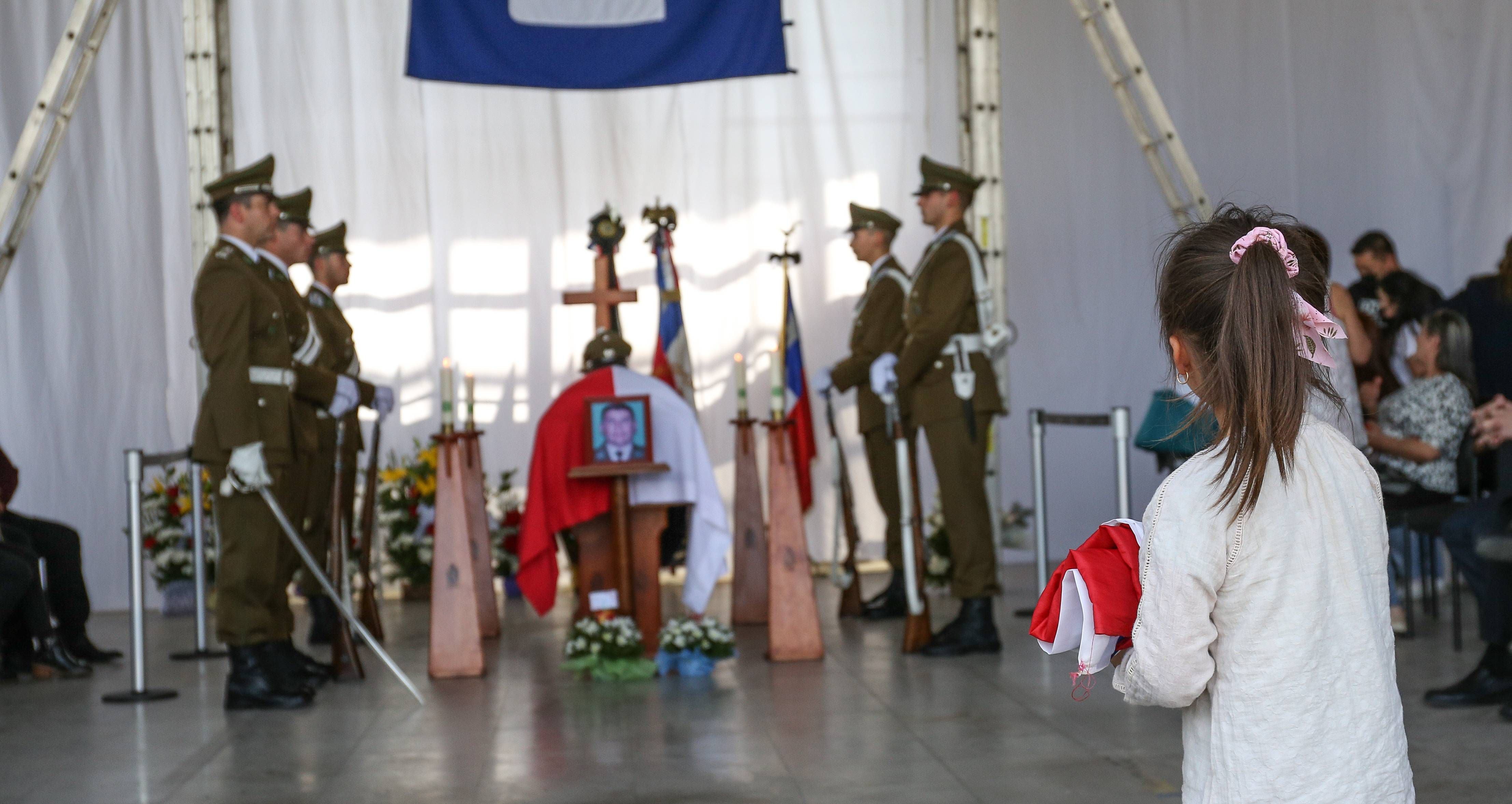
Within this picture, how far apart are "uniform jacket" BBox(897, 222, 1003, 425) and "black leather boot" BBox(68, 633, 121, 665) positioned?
3.14 metres

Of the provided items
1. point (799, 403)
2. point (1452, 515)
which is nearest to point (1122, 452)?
point (1452, 515)

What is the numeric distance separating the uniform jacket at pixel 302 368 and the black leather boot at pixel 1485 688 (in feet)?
11.1

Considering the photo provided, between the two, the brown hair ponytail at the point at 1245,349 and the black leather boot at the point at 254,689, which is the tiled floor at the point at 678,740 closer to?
the black leather boot at the point at 254,689

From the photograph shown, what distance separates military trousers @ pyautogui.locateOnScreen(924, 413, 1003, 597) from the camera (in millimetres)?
4980

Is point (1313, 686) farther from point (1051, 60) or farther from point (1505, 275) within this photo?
point (1051, 60)

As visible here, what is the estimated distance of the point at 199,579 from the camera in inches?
209

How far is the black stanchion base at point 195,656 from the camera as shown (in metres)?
5.42

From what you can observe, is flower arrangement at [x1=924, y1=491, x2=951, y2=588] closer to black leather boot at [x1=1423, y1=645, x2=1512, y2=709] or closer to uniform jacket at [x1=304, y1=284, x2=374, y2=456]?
uniform jacket at [x1=304, y1=284, x2=374, y2=456]

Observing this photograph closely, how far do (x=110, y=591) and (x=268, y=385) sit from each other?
316 cm

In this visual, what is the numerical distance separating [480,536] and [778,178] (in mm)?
2682

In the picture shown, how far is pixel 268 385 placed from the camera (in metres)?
4.38

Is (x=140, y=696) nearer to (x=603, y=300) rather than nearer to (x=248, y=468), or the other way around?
(x=248, y=468)

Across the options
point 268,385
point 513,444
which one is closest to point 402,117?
point 513,444

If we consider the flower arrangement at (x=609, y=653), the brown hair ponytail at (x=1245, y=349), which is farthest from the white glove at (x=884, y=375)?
the brown hair ponytail at (x=1245, y=349)
